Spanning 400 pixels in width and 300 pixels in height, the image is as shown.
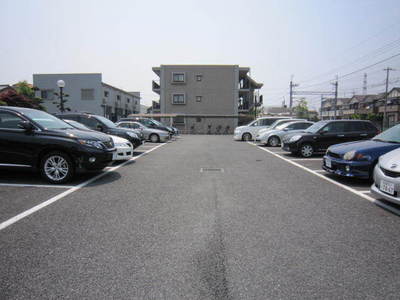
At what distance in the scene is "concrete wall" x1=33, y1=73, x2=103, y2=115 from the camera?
128 ft

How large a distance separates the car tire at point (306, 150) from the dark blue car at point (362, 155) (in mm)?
4077

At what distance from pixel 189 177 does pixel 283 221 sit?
3391mm

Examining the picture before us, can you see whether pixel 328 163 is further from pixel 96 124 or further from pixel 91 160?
pixel 96 124

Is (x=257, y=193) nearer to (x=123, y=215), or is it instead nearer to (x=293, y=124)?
(x=123, y=215)

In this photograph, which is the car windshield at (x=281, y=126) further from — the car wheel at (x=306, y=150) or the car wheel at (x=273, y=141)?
the car wheel at (x=306, y=150)

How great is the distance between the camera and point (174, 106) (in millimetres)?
37000

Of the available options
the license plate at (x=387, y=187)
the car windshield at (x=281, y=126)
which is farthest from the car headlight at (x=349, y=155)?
the car windshield at (x=281, y=126)

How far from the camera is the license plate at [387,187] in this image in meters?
4.12

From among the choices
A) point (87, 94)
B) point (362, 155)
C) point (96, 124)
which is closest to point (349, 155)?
point (362, 155)

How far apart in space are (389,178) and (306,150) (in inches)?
261

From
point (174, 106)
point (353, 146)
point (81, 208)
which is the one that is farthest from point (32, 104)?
point (353, 146)

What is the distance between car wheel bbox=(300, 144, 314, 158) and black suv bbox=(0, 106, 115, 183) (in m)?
7.92

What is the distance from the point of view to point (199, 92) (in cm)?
3706

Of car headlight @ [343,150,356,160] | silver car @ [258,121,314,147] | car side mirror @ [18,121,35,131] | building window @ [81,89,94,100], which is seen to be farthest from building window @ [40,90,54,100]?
car headlight @ [343,150,356,160]
